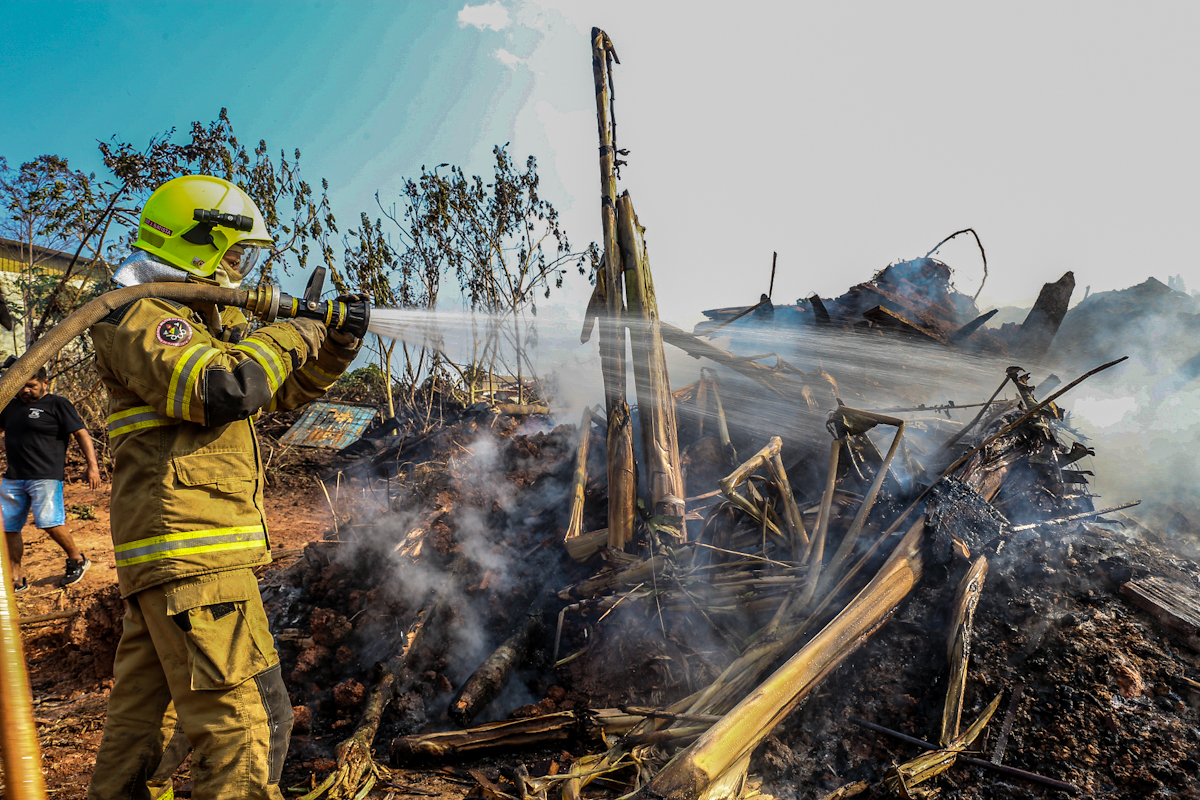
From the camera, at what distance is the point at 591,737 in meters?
2.64

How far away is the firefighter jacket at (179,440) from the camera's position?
2088mm

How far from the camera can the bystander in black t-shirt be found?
17.7 ft

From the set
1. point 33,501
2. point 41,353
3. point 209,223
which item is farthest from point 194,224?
point 33,501

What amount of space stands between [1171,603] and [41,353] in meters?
4.78

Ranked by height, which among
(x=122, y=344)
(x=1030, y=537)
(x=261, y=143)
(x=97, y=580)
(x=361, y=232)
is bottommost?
(x=97, y=580)

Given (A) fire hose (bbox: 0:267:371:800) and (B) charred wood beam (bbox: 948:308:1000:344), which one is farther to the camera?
(B) charred wood beam (bbox: 948:308:1000:344)

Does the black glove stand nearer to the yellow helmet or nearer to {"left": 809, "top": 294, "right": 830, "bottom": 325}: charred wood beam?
the yellow helmet

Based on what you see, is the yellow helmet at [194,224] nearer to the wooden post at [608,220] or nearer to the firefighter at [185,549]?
the firefighter at [185,549]

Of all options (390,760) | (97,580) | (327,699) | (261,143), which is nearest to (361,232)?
(261,143)

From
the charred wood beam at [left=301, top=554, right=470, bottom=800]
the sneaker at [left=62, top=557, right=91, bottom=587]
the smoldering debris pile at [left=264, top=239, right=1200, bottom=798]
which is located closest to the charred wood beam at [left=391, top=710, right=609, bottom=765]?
the smoldering debris pile at [left=264, top=239, right=1200, bottom=798]

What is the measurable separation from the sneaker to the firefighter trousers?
15.5 feet

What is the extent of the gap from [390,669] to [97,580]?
14.6ft

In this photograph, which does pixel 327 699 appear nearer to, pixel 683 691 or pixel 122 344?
pixel 683 691

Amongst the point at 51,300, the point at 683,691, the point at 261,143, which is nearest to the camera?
the point at 683,691
